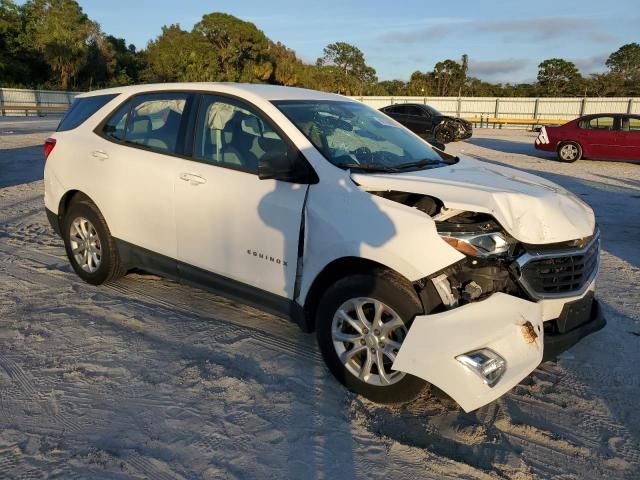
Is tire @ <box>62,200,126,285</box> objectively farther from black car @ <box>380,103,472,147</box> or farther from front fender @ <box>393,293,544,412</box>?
black car @ <box>380,103,472,147</box>

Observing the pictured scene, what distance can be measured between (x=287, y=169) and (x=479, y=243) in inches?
49.1

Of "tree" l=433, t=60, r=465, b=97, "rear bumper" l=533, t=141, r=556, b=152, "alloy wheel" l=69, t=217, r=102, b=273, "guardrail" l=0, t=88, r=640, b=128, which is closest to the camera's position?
"alloy wheel" l=69, t=217, r=102, b=273

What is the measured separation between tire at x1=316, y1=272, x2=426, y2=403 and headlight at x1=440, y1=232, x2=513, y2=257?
0.35 metres

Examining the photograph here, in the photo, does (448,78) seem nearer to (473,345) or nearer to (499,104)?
(499,104)

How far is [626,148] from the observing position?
15.0 metres

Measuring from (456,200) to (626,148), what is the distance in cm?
1476

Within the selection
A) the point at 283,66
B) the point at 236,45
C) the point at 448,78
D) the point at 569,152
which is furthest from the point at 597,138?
the point at 448,78

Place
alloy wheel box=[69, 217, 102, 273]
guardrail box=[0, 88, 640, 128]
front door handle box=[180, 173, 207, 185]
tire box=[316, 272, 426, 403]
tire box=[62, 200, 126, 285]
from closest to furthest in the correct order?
tire box=[316, 272, 426, 403], front door handle box=[180, 173, 207, 185], tire box=[62, 200, 126, 285], alloy wheel box=[69, 217, 102, 273], guardrail box=[0, 88, 640, 128]

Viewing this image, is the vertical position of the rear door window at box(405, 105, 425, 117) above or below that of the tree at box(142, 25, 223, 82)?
below

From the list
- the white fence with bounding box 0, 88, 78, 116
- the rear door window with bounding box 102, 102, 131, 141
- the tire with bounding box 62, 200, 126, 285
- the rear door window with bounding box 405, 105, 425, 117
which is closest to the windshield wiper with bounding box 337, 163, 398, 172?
the rear door window with bounding box 102, 102, 131, 141

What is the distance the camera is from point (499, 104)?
38.3m

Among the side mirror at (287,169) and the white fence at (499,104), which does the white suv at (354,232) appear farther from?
the white fence at (499,104)

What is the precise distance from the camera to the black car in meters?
21.7

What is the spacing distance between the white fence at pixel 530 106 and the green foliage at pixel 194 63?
1814cm
